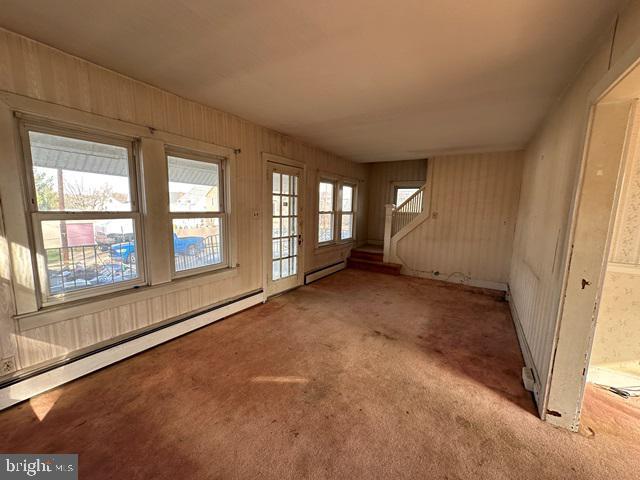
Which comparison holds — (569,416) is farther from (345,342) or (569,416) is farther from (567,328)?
(345,342)

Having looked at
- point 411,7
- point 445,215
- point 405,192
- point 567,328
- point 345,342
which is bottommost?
point 345,342

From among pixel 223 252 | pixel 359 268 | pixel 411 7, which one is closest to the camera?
pixel 411 7

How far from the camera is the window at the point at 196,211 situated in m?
2.75

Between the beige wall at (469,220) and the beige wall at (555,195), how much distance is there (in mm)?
1787

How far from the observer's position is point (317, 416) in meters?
1.76

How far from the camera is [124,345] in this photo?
2.34 metres

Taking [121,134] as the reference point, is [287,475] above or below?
below

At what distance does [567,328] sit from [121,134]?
12.2 ft

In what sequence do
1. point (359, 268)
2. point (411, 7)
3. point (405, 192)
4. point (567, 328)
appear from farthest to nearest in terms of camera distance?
1. point (405, 192)
2. point (359, 268)
3. point (567, 328)
4. point (411, 7)

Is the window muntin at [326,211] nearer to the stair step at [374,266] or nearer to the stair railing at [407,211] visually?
the stair step at [374,266]

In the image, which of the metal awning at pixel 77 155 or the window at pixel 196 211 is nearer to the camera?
the metal awning at pixel 77 155

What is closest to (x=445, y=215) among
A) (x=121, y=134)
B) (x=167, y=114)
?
(x=167, y=114)

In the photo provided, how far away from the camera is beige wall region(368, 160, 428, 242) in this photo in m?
6.67

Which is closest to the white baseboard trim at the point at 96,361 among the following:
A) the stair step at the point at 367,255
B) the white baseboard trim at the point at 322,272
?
the white baseboard trim at the point at 322,272
